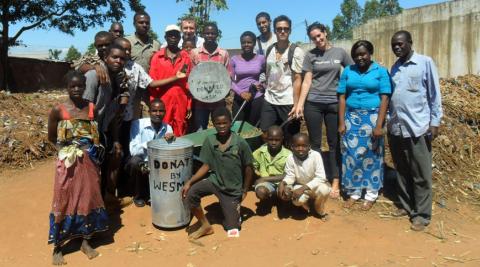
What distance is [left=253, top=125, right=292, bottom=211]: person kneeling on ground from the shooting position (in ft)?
15.1

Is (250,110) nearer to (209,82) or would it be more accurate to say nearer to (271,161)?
(209,82)

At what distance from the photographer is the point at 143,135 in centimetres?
471

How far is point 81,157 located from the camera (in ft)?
12.2

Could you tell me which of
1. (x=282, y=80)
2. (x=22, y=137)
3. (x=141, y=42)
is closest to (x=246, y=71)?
(x=282, y=80)

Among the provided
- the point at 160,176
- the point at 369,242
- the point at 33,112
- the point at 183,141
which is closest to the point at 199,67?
the point at 183,141

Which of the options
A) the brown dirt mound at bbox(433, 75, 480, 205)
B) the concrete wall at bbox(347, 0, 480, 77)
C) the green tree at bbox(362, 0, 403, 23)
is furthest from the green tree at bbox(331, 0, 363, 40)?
the brown dirt mound at bbox(433, 75, 480, 205)

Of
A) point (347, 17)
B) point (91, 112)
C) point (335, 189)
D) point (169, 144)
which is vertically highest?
point (347, 17)

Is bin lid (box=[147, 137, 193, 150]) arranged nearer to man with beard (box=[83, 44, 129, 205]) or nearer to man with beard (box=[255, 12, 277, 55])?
man with beard (box=[83, 44, 129, 205])

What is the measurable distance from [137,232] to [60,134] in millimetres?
1365

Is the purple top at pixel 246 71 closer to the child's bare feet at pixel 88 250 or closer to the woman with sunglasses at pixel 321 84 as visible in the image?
the woman with sunglasses at pixel 321 84

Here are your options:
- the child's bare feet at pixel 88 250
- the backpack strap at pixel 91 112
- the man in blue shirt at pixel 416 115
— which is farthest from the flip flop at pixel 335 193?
the backpack strap at pixel 91 112

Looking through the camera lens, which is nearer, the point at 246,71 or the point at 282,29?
the point at 282,29

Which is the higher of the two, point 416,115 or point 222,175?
point 416,115

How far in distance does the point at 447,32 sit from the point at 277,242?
11.2m
